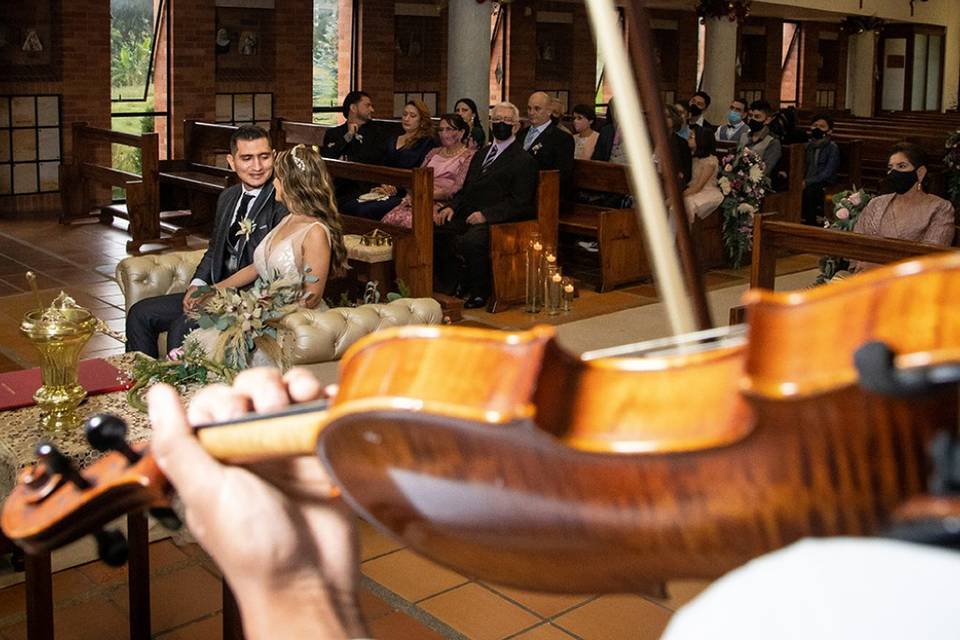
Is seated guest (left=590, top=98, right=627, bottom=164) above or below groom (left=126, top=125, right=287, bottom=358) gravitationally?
above

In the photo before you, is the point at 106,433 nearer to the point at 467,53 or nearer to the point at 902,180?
the point at 902,180

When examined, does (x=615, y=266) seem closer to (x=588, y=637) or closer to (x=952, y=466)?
(x=588, y=637)

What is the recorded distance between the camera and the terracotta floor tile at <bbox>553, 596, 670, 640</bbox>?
3201mm

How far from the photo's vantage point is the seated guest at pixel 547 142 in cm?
836

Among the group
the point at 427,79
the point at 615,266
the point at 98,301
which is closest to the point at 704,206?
the point at 615,266

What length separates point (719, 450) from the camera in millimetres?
669

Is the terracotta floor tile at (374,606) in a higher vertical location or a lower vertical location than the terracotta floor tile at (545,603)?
lower

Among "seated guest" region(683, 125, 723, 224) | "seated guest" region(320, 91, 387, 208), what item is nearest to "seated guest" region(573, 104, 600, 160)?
"seated guest" region(683, 125, 723, 224)

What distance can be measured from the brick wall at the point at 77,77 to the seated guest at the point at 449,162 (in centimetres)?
473

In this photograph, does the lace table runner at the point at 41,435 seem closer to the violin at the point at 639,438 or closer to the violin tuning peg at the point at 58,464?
the violin tuning peg at the point at 58,464

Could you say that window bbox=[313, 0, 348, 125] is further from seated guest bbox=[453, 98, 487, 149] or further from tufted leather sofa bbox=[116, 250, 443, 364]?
tufted leather sofa bbox=[116, 250, 443, 364]

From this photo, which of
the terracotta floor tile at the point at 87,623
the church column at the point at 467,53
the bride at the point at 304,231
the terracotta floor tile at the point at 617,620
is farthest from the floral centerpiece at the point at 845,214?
the church column at the point at 467,53

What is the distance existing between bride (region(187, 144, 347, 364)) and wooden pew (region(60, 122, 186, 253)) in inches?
193

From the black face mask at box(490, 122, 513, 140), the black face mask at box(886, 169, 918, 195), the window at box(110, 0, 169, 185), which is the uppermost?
the window at box(110, 0, 169, 185)
